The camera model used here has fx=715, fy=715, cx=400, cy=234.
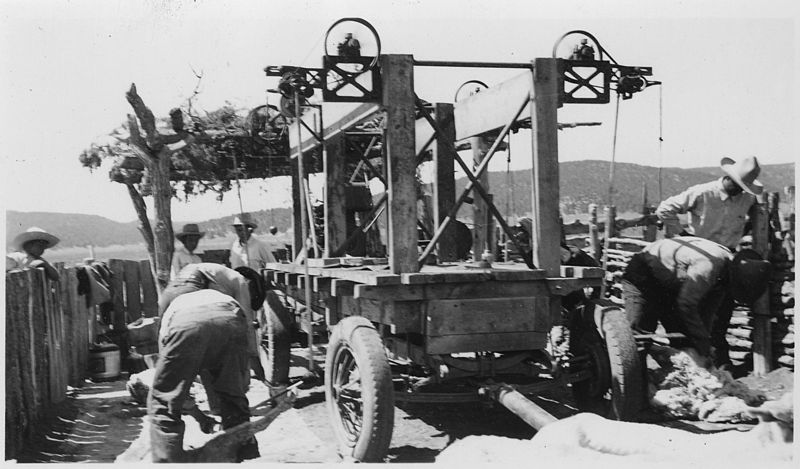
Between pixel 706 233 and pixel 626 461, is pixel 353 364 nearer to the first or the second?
pixel 626 461

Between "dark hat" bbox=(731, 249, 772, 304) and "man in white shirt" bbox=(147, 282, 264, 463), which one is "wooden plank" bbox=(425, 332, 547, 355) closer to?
"man in white shirt" bbox=(147, 282, 264, 463)

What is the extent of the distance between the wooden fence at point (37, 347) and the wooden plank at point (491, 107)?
416cm

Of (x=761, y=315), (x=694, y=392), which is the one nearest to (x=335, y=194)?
(x=694, y=392)

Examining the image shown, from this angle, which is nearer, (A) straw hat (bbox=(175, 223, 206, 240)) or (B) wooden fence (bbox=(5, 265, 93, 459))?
(B) wooden fence (bbox=(5, 265, 93, 459))

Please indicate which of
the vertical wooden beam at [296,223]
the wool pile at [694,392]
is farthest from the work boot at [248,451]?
the vertical wooden beam at [296,223]

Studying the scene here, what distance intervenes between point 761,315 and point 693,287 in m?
1.05

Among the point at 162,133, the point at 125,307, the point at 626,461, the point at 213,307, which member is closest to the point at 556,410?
the point at 626,461

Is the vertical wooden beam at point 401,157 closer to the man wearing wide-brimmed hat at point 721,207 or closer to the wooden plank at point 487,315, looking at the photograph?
the wooden plank at point 487,315

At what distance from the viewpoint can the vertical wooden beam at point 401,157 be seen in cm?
500

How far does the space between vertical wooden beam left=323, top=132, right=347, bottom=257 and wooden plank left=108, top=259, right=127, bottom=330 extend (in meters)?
Answer: 4.96

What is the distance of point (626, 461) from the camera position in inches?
146

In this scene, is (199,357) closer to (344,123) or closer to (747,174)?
(344,123)

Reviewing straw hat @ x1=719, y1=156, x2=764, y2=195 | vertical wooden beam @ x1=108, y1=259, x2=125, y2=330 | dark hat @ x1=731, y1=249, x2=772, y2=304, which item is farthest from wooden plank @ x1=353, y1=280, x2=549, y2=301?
vertical wooden beam @ x1=108, y1=259, x2=125, y2=330

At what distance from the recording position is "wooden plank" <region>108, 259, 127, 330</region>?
11.3 metres
